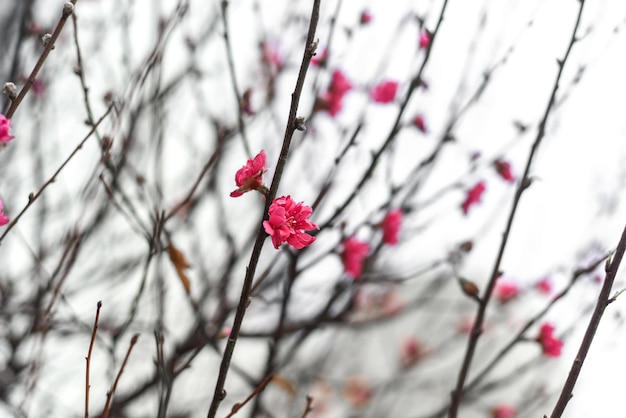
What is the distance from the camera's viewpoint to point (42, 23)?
3.04 meters

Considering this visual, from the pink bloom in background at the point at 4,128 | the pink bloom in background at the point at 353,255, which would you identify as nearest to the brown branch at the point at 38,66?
the pink bloom in background at the point at 4,128

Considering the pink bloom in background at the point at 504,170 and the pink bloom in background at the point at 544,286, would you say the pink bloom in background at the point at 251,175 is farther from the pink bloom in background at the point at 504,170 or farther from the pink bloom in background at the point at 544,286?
the pink bloom in background at the point at 544,286

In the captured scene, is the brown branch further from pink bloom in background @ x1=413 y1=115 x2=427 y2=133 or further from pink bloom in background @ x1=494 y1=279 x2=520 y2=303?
pink bloom in background @ x1=494 y1=279 x2=520 y2=303

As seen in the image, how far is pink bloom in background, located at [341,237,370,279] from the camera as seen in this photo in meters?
2.23

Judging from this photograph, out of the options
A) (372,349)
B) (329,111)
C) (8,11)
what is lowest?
(329,111)

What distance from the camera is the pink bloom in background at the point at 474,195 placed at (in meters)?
2.63

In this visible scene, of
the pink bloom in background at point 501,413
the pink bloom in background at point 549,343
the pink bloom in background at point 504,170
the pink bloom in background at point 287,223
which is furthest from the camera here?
the pink bloom in background at point 501,413

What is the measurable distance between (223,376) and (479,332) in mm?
808

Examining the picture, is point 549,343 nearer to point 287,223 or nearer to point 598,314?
point 598,314

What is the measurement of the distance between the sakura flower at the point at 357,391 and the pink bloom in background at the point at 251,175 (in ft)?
10.4

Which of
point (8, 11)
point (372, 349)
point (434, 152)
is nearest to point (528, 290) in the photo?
point (434, 152)

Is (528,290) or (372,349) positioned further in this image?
(372,349)

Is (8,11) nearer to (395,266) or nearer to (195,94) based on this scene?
(195,94)

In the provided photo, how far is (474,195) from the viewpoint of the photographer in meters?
2.63
